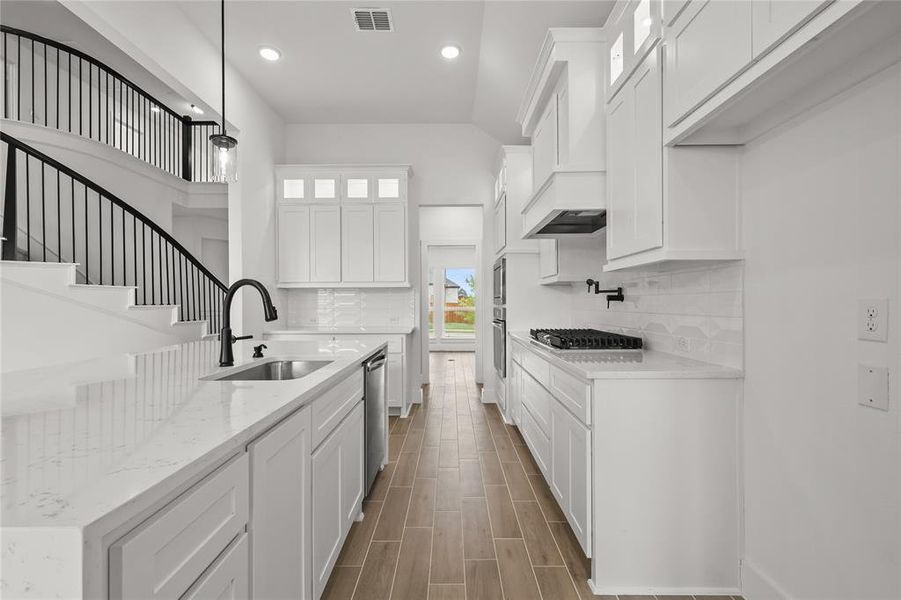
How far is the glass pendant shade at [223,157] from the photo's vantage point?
2199 mm

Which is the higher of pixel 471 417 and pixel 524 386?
pixel 524 386

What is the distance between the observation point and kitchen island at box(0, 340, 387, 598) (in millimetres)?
553

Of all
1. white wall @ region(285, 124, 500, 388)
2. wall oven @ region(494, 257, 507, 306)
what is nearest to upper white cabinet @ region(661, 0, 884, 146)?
wall oven @ region(494, 257, 507, 306)

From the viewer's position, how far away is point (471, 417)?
4.49m

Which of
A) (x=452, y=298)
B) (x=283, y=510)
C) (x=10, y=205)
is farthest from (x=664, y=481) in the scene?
(x=452, y=298)

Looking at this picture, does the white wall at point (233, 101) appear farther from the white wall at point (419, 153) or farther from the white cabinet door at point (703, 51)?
the white cabinet door at point (703, 51)

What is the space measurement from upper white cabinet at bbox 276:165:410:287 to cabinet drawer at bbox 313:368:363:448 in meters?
2.65

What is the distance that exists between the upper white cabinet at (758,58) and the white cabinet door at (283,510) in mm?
1713

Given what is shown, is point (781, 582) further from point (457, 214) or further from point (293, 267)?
point (457, 214)

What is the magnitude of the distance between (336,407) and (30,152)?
3132 millimetres

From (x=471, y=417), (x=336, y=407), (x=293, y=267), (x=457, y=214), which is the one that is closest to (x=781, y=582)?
(x=336, y=407)

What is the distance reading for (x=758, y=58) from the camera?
3.92 ft

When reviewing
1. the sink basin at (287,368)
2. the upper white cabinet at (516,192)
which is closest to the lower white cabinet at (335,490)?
the sink basin at (287,368)

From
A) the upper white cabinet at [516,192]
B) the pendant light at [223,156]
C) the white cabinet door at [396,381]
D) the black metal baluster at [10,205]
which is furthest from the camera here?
the white cabinet door at [396,381]
